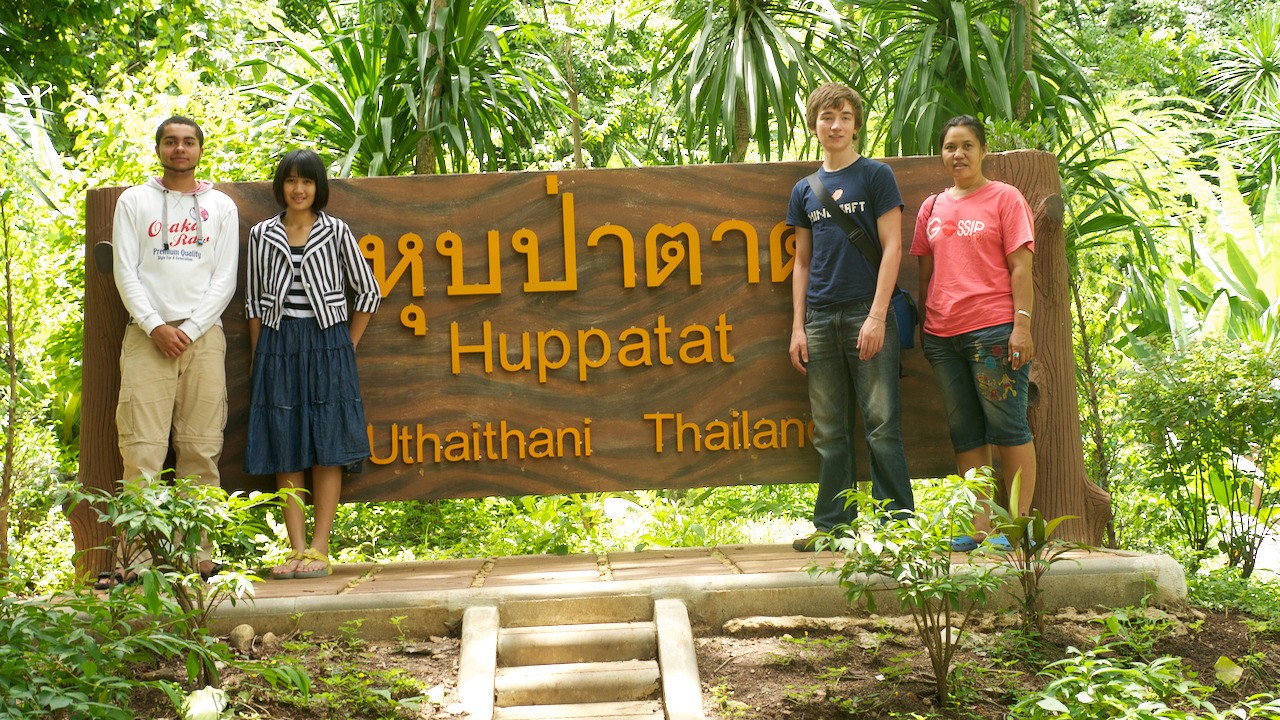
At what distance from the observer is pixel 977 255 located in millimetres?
3535

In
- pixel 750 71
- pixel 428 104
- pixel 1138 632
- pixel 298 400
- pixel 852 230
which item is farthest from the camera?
pixel 750 71

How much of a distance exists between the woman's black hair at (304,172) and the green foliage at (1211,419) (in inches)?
128

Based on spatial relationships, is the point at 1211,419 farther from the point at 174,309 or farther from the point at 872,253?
the point at 174,309

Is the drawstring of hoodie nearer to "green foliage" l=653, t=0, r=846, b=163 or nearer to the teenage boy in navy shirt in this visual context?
the teenage boy in navy shirt

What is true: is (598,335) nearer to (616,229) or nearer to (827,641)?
(616,229)

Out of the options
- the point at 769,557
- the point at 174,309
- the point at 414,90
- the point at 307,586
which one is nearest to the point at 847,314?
the point at 769,557

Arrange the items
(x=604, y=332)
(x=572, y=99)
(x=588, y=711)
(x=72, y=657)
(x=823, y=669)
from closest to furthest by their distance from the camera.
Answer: (x=72, y=657), (x=588, y=711), (x=823, y=669), (x=604, y=332), (x=572, y=99)

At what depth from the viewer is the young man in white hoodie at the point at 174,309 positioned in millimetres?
3502

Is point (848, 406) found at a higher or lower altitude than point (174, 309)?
lower

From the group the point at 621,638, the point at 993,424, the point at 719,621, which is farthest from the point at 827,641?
the point at 993,424

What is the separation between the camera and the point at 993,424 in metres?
3.52

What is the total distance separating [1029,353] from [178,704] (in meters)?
2.81

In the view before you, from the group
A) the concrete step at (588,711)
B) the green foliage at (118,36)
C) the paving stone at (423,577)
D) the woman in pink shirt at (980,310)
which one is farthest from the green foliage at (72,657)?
the green foliage at (118,36)

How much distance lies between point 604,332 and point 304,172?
1.30m
